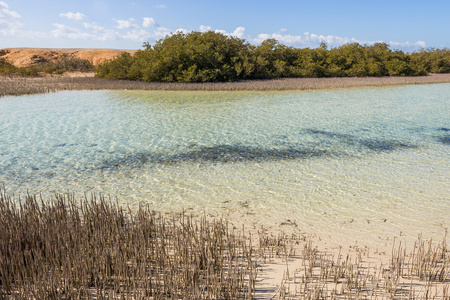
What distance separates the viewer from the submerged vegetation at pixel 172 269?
320 centimetres

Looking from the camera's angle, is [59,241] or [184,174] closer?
[59,241]

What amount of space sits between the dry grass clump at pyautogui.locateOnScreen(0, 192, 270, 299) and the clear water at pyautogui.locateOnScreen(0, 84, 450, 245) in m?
1.69

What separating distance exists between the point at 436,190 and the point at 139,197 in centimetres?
630

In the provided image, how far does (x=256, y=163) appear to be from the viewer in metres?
8.52

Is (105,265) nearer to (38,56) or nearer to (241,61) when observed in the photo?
(241,61)

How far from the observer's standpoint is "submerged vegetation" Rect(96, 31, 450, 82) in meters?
29.9

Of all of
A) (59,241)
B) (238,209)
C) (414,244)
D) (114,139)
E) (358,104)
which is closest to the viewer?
(59,241)

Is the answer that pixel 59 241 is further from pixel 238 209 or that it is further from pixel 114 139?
pixel 114 139

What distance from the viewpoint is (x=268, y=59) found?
37.0m

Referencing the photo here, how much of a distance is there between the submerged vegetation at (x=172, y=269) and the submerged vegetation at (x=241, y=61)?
26308 mm

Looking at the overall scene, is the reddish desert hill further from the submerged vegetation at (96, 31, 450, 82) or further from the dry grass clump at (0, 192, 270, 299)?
the dry grass clump at (0, 192, 270, 299)

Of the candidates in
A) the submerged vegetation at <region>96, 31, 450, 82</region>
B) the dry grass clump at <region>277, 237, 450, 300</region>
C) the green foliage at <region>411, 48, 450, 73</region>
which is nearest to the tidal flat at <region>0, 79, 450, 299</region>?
the dry grass clump at <region>277, 237, 450, 300</region>

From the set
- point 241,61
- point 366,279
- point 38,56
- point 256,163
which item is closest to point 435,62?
point 241,61

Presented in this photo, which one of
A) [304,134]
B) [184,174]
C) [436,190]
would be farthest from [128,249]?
[304,134]
